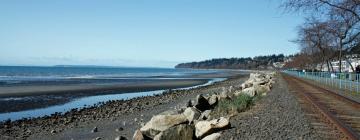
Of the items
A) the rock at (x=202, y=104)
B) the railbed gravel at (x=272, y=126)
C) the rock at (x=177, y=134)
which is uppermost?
the railbed gravel at (x=272, y=126)

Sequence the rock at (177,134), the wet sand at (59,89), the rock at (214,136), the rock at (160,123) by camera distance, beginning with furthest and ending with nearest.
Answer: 1. the wet sand at (59,89)
2. the rock at (160,123)
3. the rock at (177,134)
4. the rock at (214,136)

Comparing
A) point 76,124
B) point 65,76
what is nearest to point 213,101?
point 76,124

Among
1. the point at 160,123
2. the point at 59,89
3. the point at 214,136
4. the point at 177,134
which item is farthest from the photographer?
the point at 59,89

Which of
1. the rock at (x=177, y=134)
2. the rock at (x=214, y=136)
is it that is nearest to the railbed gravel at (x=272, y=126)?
the rock at (x=214, y=136)

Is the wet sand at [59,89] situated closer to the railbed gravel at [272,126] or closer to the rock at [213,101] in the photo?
the rock at [213,101]

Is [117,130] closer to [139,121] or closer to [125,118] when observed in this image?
[139,121]

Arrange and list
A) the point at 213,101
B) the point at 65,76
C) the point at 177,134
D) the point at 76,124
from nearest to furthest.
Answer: the point at 177,134 → the point at 76,124 → the point at 213,101 → the point at 65,76

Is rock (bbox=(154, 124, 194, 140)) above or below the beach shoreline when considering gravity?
above

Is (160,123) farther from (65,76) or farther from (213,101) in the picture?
(65,76)

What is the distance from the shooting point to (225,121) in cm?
966

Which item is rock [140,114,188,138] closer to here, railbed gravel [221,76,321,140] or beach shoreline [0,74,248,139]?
railbed gravel [221,76,321,140]

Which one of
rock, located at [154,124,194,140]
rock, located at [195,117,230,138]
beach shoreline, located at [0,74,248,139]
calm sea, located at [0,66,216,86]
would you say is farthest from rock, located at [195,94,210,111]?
calm sea, located at [0,66,216,86]

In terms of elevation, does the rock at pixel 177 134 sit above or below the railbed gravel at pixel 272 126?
below

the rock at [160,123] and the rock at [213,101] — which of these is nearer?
the rock at [160,123]
